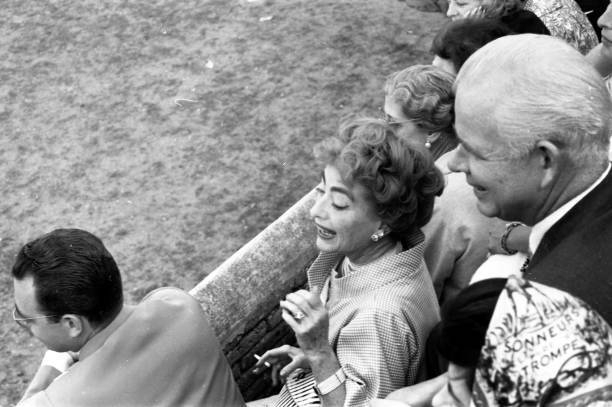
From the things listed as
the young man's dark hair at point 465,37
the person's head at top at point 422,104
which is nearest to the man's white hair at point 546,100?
the person's head at top at point 422,104

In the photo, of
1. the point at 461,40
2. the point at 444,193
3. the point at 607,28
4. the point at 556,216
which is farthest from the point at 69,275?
the point at 607,28

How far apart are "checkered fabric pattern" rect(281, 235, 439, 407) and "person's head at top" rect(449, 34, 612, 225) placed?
30.0 inches

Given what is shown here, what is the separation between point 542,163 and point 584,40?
2.58 m

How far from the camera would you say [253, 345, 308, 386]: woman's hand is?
312 cm

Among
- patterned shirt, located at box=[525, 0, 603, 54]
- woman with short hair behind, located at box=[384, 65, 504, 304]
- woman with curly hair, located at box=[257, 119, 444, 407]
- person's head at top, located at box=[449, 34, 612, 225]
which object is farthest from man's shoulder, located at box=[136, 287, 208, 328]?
patterned shirt, located at box=[525, 0, 603, 54]

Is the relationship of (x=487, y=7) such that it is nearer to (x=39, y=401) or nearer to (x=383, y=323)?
(x=383, y=323)

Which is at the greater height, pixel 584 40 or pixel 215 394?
pixel 584 40

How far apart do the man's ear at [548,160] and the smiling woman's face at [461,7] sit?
247 centimetres

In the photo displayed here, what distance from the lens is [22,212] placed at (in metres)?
6.04

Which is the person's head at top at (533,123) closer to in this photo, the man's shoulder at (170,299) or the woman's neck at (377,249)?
the woman's neck at (377,249)

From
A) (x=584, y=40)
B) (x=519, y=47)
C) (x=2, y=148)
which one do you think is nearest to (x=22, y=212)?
(x=2, y=148)

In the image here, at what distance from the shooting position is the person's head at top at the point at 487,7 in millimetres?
4211

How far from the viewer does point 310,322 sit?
2.74 m

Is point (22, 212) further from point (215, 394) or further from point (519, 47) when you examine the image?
point (519, 47)
